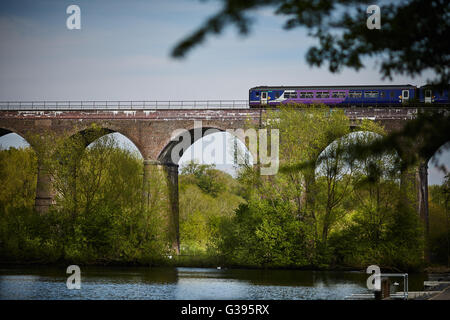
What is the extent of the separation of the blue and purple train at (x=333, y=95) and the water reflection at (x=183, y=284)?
12.4 metres

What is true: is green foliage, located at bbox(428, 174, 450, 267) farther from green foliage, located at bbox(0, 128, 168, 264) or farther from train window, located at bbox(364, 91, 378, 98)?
green foliage, located at bbox(0, 128, 168, 264)

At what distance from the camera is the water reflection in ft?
64.8

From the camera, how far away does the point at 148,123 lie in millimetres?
37719

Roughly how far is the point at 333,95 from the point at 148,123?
38.4ft

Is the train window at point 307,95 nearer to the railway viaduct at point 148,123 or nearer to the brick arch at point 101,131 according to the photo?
the railway viaduct at point 148,123

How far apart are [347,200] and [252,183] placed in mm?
4894

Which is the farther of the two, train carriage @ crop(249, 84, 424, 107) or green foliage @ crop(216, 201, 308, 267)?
train carriage @ crop(249, 84, 424, 107)

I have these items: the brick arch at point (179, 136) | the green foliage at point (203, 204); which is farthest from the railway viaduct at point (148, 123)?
the green foliage at point (203, 204)

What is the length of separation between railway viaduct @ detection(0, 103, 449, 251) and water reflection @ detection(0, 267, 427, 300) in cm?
801

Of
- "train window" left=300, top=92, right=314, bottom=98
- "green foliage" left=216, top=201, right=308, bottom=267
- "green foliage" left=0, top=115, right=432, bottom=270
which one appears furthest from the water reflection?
"train window" left=300, top=92, right=314, bottom=98

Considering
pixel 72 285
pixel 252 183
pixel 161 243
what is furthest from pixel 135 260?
pixel 72 285

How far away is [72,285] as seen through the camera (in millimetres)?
22469

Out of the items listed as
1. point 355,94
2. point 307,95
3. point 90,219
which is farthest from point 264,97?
point 90,219
